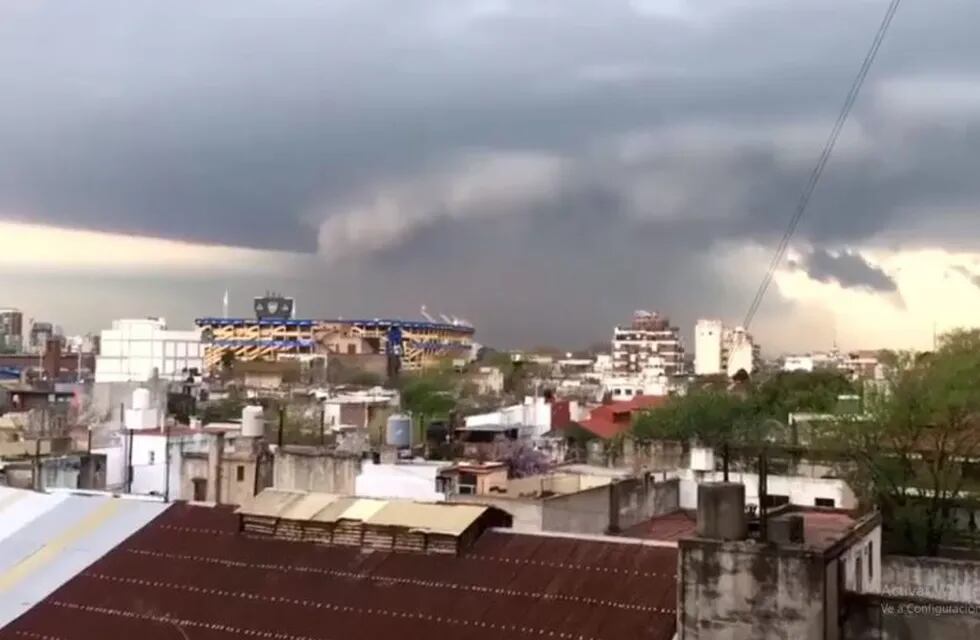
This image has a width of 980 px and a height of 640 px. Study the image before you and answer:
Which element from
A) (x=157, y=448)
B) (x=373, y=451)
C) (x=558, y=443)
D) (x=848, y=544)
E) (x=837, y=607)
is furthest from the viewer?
(x=558, y=443)

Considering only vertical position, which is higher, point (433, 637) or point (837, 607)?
point (837, 607)

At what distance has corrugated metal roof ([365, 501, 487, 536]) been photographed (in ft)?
51.2

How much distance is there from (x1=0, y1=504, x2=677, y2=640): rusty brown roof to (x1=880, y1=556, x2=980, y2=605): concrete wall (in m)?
11.5

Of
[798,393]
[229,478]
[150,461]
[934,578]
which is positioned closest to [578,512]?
[934,578]

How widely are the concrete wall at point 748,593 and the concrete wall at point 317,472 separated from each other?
1655cm

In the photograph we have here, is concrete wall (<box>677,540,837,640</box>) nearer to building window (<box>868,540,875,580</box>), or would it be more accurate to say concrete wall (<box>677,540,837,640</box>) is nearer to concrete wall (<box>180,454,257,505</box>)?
building window (<box>868,540,875,580</box>)

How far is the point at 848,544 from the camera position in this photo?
484 inches

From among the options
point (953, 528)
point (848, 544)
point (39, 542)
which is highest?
point (848, 544)

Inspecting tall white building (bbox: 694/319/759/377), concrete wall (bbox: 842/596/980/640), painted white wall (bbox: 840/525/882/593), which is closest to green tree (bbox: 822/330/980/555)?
painted white wall (bbox: 840/525/882/593)

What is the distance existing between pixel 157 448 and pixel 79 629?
83.0 ft

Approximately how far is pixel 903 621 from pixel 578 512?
11895 millimetres

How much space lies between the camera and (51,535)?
1775 centimetres

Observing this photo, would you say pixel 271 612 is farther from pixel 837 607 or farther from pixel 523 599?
pixel 837 607

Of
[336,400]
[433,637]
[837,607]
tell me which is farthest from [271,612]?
[336,400]
